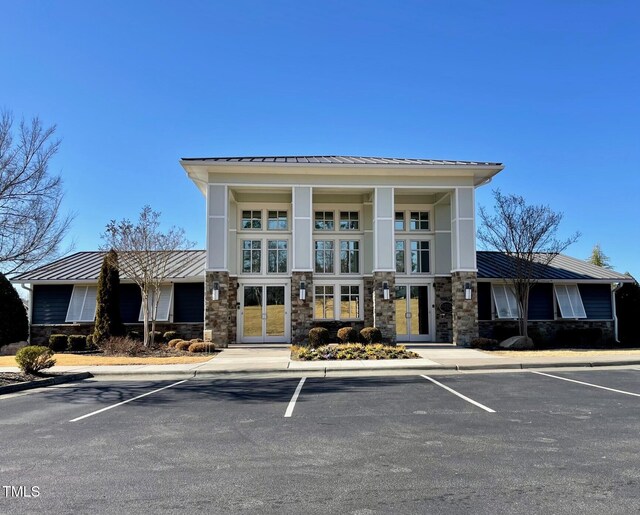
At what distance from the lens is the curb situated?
11.5m

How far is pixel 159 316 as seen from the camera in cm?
2281

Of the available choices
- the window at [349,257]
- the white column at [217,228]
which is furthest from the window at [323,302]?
the white column at [217,228]

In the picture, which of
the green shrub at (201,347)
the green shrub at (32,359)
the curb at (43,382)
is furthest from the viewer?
the green shrub at (201,347)

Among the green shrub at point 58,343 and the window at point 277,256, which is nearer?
the green shrub at point 58,343

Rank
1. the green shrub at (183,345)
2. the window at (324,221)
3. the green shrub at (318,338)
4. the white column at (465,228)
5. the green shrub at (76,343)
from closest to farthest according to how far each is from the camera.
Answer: the green shrub at (318,338) < the green shrub at (183,345) < the green shrub at (76,343) < the white column at (465,228) < the window at (324,221)

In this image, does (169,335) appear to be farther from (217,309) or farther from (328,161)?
(328,161)

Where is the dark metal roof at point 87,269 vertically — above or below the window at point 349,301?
above

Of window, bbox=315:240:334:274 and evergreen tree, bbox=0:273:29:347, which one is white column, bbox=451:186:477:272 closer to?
window, bbox=315:240:334:274

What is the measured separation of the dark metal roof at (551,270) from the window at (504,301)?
83cm

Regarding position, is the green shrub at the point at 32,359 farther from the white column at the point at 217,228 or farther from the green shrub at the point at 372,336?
the green shrub at the point at 372,336

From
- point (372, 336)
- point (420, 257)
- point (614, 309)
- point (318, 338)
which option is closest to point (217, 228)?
point (318, 338)

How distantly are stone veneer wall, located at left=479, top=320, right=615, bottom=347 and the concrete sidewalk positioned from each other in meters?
5.89

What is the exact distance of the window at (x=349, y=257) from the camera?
75.9ft

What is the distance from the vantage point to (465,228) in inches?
834
